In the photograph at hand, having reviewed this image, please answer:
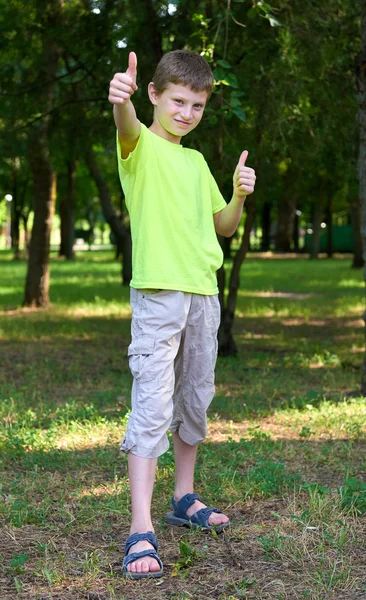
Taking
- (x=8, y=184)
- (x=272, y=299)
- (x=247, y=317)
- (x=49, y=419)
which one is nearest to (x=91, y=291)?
(x=272, y=299)

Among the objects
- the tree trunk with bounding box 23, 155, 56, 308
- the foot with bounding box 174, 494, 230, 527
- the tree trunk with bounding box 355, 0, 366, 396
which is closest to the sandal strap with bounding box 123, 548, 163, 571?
the foot with bounding box 174, 494, 230, 527

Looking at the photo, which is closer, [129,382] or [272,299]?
[129,382]

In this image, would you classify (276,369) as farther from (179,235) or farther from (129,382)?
(179,235)

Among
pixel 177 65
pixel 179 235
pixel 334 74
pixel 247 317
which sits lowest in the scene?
pixel 247 317

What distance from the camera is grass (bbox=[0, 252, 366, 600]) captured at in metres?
3.08

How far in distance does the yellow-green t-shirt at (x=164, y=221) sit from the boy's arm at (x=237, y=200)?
0.60 ft

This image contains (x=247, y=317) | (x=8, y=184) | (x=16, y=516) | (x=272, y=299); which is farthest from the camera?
(x=8, y=184)

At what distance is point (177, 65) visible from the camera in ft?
11.1

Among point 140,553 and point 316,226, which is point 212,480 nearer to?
point 140,553

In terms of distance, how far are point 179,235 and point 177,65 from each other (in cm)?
66

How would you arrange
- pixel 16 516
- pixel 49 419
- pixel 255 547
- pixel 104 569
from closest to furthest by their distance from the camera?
pixel 104 569 → pixel 255 547 → pixel 16 516 → pixel 49 419

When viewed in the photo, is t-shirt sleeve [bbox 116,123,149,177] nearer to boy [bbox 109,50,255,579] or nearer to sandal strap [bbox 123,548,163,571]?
boy [bbox 109,50,255,579]

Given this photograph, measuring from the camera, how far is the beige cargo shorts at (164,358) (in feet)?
10.8

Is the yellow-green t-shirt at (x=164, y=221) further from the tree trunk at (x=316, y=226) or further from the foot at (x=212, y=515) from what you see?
the tree trunk at (x=316, y=226)
